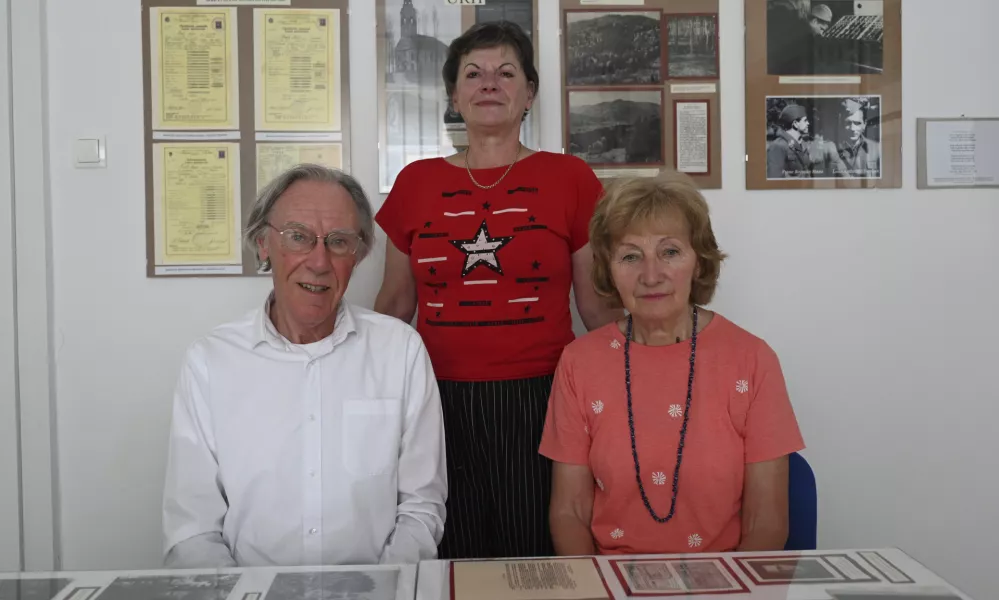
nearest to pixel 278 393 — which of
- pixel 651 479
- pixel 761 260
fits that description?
pixel 651 479

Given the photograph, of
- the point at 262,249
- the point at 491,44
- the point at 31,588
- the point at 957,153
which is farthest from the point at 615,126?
the point at 31,588

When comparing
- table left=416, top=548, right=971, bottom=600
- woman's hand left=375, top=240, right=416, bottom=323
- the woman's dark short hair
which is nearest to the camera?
table left=416, top=548, right=971, bottom=600

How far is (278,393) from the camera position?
1.51m

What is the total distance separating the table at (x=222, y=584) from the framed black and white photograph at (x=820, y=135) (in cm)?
188

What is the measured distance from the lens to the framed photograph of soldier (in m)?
2.31

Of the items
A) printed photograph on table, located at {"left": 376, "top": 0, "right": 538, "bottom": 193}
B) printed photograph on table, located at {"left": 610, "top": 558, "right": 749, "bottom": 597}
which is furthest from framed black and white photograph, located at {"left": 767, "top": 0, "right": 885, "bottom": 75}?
printed photograph on table, located at {"left": 610, "top": 558, "right": 749, "bottom": 597}

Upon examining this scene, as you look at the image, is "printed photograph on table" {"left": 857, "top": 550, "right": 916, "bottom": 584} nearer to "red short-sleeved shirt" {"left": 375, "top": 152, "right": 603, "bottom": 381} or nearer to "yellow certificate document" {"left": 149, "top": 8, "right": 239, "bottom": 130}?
"red short-sleeved shirt" {"left": 375, "top": 152, "right": 603, "bottom": 381}

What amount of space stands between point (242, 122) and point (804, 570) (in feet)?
6.61

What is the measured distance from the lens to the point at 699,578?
3.10 ft

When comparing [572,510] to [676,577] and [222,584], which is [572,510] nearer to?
[676,577]

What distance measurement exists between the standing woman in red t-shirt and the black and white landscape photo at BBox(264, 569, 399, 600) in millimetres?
887

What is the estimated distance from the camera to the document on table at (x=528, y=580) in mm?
895

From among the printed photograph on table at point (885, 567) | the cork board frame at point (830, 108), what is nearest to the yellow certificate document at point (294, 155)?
the cork board frame at point (830, 108)

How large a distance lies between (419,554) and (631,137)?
1.48 meters
